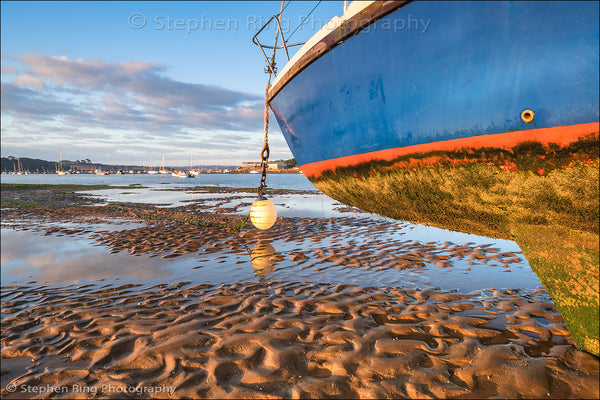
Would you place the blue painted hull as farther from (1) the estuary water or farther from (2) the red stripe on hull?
(1) the estuary water

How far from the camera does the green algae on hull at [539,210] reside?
1.97 meters

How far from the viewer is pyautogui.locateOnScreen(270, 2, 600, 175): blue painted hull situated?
174 centimetres

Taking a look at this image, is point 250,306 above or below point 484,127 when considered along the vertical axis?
below

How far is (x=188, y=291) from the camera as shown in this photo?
4820mm

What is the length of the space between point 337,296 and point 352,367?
1752 mm

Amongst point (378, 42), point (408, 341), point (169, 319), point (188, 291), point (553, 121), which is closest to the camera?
point (553, 121)

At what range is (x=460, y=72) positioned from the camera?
2.17 m

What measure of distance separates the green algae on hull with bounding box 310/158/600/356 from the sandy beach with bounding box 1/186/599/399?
0.73 m


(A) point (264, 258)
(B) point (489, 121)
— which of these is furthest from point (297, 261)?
(B) point (489, 121)

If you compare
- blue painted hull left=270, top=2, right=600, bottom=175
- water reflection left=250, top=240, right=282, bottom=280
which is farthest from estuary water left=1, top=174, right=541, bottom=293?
blue painted hull left=270, top=2, right=600, bottom=175

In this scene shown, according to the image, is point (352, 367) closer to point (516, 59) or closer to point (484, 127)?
point (484, 127)

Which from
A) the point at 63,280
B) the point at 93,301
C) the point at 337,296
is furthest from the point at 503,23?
the point at 63,280

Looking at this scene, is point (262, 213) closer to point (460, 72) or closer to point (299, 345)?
point (299, 345)

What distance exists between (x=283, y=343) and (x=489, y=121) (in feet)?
9.11
